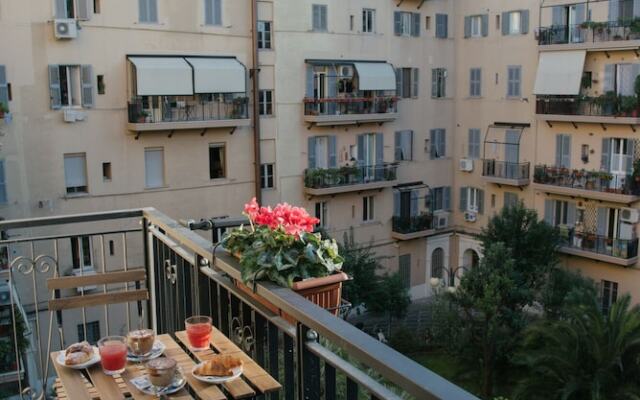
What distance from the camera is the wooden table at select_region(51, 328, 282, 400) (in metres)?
3.09

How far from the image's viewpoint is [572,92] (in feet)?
86.6

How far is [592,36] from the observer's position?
26.0 meters

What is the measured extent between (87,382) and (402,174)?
90.0 feet

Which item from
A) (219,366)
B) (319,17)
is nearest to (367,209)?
(319,17)

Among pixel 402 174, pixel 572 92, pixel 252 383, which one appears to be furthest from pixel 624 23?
pixel 252 383

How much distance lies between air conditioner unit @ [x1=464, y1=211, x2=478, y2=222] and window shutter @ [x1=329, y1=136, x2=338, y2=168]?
6.82 m

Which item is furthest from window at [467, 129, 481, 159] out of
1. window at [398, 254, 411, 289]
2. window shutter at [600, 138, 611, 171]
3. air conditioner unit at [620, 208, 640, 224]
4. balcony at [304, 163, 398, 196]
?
air conditioner unit at [620, 208, 640, 224]

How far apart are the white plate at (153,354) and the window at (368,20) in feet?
85.2

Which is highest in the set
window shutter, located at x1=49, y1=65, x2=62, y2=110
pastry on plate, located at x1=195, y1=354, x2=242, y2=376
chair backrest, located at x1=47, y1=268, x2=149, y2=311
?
window shutter, located at x1=49, y1=65, x2=62, y2=110

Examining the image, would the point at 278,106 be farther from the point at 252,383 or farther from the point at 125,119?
the point at 252,383

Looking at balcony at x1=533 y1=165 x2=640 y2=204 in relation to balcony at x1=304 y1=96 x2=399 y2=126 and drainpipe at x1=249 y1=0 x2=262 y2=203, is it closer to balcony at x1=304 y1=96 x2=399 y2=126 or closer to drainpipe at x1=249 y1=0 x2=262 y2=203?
balcony at x1=304 y1=96 x2=399 y2=126

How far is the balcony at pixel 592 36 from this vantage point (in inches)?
972

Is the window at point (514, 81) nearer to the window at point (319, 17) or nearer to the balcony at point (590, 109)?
the balcony at point (590, 109)

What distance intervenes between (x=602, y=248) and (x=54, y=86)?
63.0 feet
